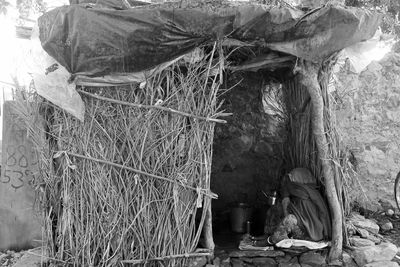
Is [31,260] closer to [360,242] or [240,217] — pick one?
[240,217]

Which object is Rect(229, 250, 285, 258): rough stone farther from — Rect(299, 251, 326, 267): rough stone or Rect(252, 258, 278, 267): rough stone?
Rect(299, 251, 326, 267): rough stone

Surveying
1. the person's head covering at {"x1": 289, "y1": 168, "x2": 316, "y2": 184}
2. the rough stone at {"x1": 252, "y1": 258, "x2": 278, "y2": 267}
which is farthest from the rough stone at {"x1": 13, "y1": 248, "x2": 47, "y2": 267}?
the person's head covering at {"x1": 289, "y1": 168, "x2": 316, "y2": 184}

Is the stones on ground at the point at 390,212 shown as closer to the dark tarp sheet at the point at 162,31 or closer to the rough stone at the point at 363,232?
the rough stone at the point at 363,232

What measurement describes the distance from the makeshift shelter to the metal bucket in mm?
1190

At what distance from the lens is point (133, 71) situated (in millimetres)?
3131

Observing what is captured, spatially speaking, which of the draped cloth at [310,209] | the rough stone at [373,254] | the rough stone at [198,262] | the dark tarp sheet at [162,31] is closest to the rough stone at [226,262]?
the rough stone at [198,262]

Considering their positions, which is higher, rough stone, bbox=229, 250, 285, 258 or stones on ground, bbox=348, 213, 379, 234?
stones on ground, bbox=348, 213, 379, 234

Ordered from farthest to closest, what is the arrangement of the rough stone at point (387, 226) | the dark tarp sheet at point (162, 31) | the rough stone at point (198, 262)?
the rough stone at point (387, 226), the rough stone at point (198, 262), the dark tarp sheet at point (162, 31)

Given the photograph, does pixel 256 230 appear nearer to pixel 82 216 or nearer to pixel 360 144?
pixel 360 144

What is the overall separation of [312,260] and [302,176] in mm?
840

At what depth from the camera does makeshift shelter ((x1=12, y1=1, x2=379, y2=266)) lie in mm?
3037

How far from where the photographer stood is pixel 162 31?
3029mm

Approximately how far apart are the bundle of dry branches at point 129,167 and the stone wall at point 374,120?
2.45m

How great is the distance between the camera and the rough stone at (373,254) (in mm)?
3688
